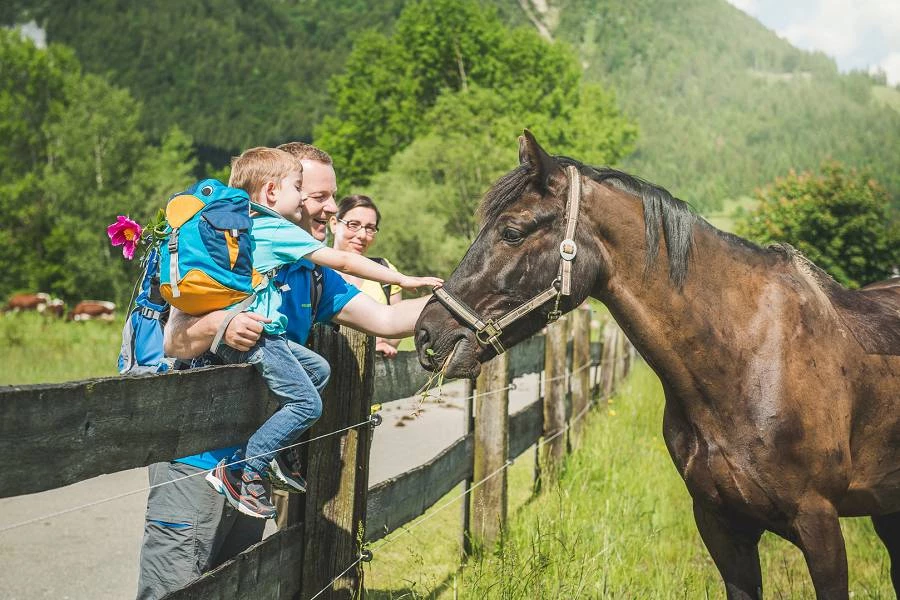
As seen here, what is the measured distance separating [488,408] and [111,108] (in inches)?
1448

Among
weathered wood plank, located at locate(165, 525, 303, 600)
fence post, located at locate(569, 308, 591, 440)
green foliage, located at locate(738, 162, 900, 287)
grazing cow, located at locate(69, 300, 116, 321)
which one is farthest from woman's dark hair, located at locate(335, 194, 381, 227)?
green foliage, located at locate(738, 162, 900, 287)

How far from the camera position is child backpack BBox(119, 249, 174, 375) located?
284 centimetres

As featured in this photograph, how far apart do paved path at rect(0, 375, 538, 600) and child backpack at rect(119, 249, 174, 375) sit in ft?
3.25

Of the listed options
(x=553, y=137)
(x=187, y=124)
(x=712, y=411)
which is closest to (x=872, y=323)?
(x=712, y=411)

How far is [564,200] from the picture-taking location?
3.07m

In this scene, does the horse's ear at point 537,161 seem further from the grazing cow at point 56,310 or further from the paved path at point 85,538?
the grazing cow at point 56,310

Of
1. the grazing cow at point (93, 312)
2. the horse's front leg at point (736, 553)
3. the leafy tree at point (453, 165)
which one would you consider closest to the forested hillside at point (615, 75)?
the leafy tree at point (453, 165)

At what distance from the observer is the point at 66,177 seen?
116 feet

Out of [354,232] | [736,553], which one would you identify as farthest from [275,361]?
[354,232]

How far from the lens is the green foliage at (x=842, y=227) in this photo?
85.1 feet

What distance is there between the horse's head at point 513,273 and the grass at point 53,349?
736 centimetres

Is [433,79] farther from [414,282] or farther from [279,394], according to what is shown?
[279,394]

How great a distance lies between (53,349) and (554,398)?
464 inches

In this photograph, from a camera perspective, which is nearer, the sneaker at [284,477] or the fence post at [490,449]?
the sneaker at [284,477]
